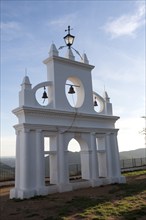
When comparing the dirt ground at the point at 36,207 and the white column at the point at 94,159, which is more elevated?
the white column at the point at 94,159

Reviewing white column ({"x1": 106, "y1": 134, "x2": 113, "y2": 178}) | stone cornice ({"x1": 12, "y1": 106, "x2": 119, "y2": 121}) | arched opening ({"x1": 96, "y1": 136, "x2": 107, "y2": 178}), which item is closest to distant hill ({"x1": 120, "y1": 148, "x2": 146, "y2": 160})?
arched opening ({"x1": 96, "y1": 136, "x2": 107, "y2": 178})

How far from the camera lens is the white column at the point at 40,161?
1214cm

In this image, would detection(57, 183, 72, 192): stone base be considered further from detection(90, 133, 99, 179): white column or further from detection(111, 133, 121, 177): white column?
detection(111, 133, 121, 177): white column

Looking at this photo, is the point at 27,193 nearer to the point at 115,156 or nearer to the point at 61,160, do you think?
the point at 61,160

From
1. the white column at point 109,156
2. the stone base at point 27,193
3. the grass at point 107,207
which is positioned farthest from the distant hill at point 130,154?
the grass at point 107,207

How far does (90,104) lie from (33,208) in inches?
294

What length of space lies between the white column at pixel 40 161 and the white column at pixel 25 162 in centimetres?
43

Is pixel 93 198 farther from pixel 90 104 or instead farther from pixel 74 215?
pixel 90 104

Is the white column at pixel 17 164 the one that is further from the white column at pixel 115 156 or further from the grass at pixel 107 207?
the white column at pixel 115 156

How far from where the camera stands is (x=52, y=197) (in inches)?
450

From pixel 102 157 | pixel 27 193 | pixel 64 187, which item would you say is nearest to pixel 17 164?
pixel 27 193

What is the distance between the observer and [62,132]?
13383 millimetres

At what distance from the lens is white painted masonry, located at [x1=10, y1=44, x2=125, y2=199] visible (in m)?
12.1

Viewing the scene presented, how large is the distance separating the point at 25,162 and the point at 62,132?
8.39 ft
